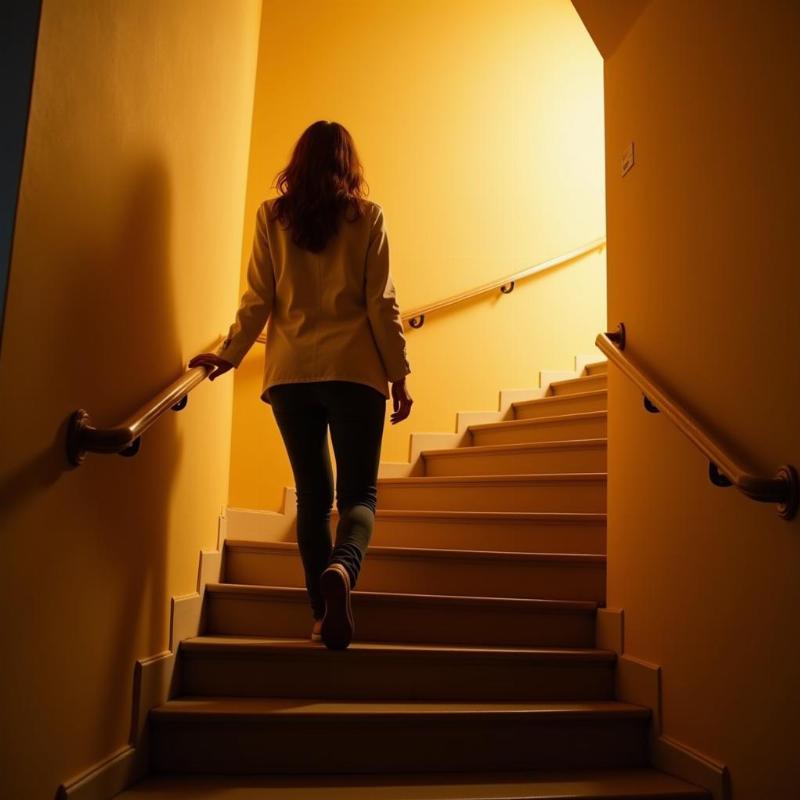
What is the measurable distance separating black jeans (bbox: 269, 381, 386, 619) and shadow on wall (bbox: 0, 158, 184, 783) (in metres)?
0.32

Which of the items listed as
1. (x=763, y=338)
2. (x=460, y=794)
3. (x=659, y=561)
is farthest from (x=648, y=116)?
(x=460, y=794)

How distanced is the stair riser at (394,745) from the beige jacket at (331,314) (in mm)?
818

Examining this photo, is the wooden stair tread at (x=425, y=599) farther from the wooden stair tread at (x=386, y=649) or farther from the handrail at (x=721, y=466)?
the handrail at (x=721, y=466)

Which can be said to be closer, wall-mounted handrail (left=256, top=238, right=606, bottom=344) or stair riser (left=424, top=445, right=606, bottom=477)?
stair riser (left=424, top=445, right=606, bottom=477)

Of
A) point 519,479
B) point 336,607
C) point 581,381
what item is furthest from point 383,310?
point 581,381

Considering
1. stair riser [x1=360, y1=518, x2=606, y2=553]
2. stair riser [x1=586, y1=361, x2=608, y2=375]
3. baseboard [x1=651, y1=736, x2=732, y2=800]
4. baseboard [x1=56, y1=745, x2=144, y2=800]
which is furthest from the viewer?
stair riser [x1=586, y1=361, x2=608, y2=375]

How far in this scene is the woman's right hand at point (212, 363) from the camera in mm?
1948

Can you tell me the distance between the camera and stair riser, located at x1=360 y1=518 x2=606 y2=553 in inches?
104

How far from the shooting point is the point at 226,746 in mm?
1771

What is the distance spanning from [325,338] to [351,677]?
870 millimetres

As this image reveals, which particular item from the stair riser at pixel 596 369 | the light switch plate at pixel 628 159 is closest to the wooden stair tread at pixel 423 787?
the light switch plate at pixel 628 159

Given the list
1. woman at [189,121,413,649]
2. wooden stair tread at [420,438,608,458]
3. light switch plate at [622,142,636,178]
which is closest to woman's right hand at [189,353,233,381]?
woman at [189,121,413,649]

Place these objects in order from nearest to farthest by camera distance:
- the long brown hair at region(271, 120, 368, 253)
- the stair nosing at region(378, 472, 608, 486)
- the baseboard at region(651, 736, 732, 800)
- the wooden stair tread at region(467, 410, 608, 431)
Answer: the baseboard at region(651, 736, 732, 800) < the long brown hair at region(271, 120, 368, 253) < the stair nosing at region(378, 472, 608, 486) < the wooden stair tread at region(467, 410, 608, 431)

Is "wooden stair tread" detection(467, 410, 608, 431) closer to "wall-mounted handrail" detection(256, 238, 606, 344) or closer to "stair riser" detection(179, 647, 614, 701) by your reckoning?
"wall-mounted handrail" detection(256, 238, 606, 344)
